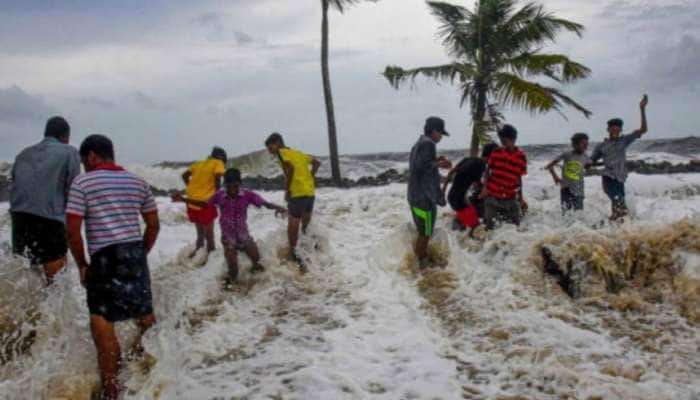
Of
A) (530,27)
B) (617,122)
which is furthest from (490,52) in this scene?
(617,122)

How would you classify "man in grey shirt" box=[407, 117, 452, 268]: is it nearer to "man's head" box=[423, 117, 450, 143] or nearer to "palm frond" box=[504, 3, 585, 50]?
"man's head" box=[423, 117, 450, 143]

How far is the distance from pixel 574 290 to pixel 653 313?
111 centimetres

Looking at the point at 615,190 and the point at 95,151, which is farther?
the point at 615,190

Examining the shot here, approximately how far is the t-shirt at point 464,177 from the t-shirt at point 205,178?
3404mm

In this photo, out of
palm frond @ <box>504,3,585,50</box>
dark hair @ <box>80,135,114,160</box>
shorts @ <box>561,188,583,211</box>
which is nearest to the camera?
dark hair @ <box>80,135,114,160</box>

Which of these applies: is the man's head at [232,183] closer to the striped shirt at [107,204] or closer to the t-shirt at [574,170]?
the striped shirt at [107,204]

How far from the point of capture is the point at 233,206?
7.40 meters

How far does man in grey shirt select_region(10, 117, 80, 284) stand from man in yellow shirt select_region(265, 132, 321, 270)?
323 centimetres

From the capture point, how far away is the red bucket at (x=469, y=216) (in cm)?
931

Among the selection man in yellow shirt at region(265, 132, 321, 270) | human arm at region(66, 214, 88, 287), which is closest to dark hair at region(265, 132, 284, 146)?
man in yellow shirt at region(265, 132, 321, 270)

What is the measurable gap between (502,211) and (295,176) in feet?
9.79

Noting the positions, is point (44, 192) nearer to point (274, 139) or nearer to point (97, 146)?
point (97, 146)

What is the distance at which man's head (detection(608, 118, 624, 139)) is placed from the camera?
31.3ft

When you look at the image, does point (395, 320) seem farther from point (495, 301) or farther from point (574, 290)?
point (574, 290)
